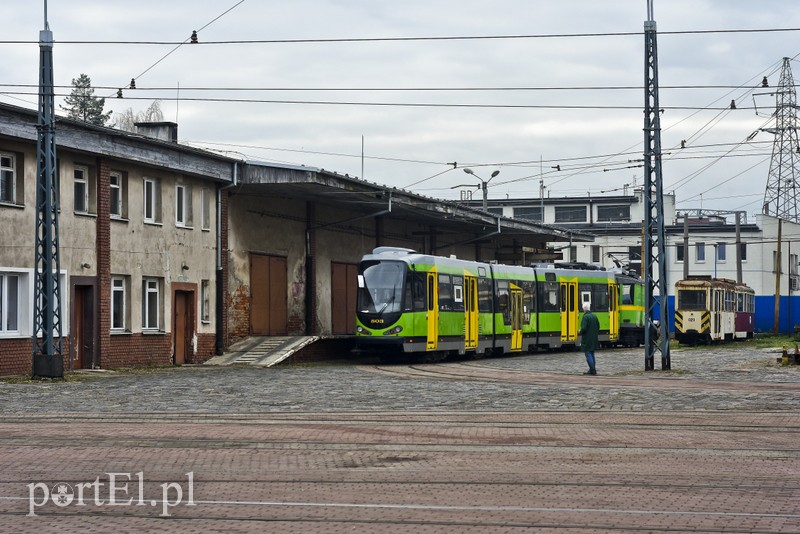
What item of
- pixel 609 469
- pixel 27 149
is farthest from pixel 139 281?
pixel 609 469

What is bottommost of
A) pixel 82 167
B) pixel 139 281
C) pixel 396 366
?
pixel 396 366

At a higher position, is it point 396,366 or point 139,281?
point 139,281

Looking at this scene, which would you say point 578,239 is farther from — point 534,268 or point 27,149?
point 27,149

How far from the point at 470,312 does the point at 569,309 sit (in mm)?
10062

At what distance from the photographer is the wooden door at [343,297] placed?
4822cm

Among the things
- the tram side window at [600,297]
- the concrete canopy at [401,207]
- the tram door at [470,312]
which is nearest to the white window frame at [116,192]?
the concrete canopy at [401,207]

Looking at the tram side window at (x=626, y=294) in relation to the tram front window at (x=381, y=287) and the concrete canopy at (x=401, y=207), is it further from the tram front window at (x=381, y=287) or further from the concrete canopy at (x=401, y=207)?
the tram front window at (x=381, y=287)

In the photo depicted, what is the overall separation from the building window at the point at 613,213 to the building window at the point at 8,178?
83.7 meters

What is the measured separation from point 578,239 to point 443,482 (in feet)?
197

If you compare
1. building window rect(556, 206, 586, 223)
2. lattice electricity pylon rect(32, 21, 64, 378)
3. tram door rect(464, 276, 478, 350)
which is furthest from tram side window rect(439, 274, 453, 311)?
building window rect(556, 206, 586, 223)

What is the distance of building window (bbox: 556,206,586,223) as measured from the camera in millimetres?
111375

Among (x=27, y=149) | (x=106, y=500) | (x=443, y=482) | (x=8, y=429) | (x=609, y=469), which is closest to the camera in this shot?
(x=106, y=500)

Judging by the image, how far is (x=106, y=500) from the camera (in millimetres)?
10523

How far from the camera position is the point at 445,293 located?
39.7 metres
